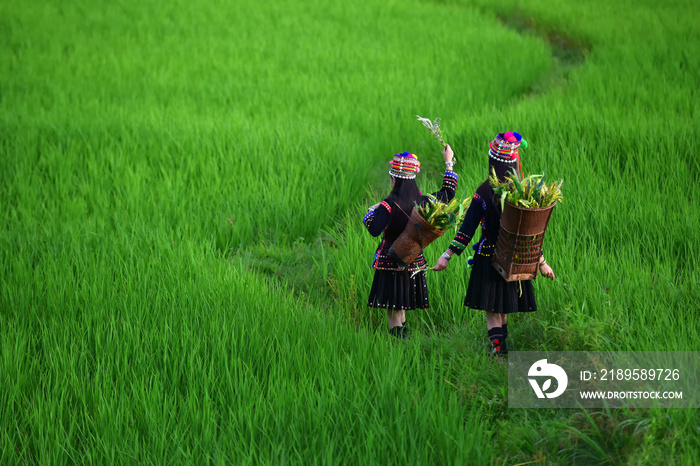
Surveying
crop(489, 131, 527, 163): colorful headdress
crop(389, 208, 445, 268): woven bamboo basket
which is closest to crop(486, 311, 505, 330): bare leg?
crop(389, 208, 445, 268): woven bamboo basket

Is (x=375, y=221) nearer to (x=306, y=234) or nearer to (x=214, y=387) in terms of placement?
(x=214, y=387)

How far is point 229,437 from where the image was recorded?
7.43 ft

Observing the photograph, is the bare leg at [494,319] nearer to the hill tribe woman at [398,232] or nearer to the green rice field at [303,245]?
the green rice field at [303,245]

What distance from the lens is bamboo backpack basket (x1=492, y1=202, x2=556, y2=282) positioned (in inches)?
98.1

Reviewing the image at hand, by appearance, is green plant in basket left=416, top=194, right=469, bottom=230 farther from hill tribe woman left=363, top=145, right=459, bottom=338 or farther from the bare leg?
the bare leg

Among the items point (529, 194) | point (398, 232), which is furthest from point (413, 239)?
point (529, 194)

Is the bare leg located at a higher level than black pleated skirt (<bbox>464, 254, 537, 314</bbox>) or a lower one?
lower

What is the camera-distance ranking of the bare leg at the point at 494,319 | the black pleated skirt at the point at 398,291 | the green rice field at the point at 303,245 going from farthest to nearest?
the black pleated skirt at the point at 398,291
the bare leg at the point at 494,319
the green rice field at the point at 303,245

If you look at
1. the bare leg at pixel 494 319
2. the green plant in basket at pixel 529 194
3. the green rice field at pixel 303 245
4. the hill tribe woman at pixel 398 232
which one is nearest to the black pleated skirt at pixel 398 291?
the hill tribe woman at pixel 398 232

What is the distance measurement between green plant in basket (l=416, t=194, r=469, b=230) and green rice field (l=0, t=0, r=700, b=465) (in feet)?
2.05

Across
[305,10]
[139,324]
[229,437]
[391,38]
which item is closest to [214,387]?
[229,437]

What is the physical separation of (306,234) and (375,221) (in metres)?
1.79

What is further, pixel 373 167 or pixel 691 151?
pixel 373 167

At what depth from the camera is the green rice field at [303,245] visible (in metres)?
2.30
